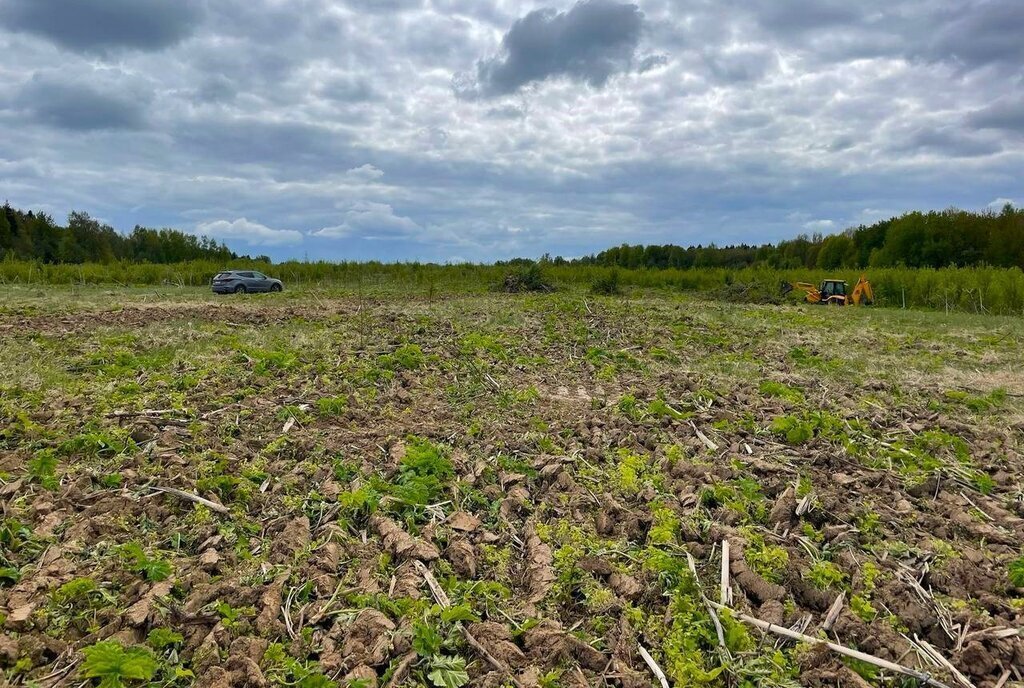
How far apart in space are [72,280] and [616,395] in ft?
96.3

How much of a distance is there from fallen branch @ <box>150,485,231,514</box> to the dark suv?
21.0 metres

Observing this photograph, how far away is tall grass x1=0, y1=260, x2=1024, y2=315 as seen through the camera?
75.5 feet

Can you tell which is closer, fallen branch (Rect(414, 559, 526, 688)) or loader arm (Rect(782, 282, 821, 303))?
fallen branch (Rect(414, 559, 526, 688))

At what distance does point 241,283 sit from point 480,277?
34.1ft

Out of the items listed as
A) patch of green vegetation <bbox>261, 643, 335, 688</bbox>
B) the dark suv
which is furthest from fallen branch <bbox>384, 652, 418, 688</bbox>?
the dark suv

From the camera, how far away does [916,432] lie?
5.56 meters

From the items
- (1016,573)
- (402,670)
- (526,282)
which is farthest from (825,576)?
(526,282)

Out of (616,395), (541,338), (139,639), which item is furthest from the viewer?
(541,338)

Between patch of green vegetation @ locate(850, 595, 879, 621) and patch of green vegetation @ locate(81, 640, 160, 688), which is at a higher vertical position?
patch of green vegetation @ locate(81, 640, 160, 688)

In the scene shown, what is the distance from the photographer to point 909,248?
38344 mm

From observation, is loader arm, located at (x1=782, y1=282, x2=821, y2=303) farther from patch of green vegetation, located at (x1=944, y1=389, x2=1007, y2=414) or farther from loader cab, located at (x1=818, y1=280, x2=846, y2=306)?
patch of green vegetation, located at (x1=944, y1=389, x2=1007, y2=414)

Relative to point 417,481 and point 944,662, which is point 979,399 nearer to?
point 944,662

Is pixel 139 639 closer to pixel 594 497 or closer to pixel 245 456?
pixel 245 456

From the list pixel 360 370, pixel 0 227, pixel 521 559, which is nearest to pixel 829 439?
pixel 521 559
